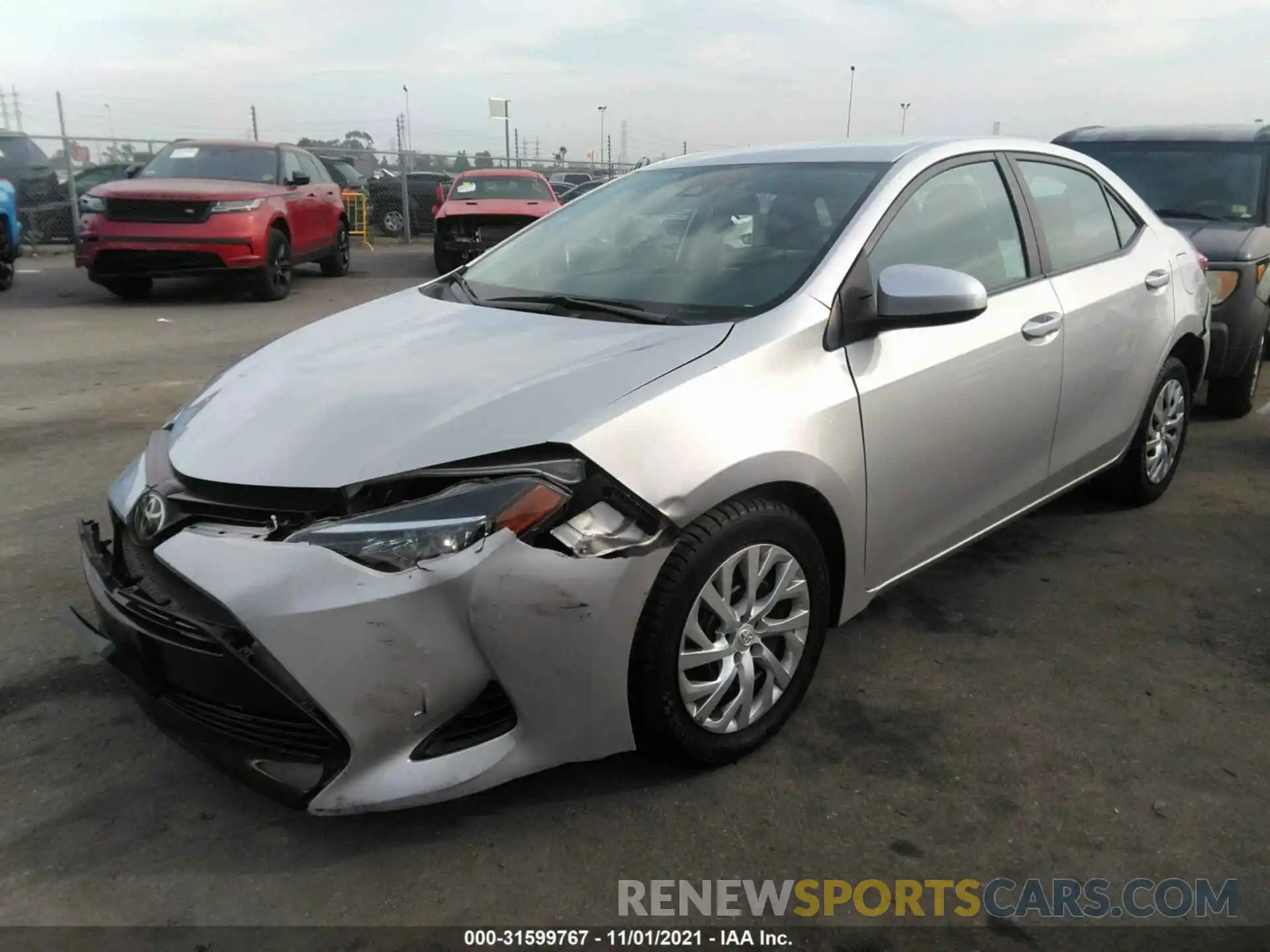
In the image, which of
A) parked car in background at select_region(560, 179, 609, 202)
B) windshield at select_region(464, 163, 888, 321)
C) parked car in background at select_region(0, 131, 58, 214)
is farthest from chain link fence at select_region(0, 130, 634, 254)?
windshield at select_region(464, 163, 888, 321)

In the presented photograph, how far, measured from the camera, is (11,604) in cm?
351

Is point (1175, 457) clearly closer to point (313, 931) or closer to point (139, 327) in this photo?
point (313, 931)

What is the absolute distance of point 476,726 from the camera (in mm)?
2184

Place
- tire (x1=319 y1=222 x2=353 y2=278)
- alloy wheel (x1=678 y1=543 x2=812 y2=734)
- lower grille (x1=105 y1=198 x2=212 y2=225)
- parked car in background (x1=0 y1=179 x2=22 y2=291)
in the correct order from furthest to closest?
tire (x1=319 y1=222 x2=353 y2=278) < parked car in background (x1=0 y1=179 x2=22 y2=291) < lower grille (x1=105 y1=198 x2=212 y2=225) < alloy wheel (x1=678 y1=543 x2=812 y2=734)

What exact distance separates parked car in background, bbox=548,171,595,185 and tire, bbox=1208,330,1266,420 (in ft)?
72.8

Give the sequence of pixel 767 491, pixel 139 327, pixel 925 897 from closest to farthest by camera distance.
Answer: pixel 925 897 → pixel 767 491 → pixel 139 327

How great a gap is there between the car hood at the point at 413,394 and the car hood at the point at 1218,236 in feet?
15.2

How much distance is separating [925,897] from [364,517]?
1.45 metres

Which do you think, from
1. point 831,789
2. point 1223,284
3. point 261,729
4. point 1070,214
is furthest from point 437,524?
point 1223,284

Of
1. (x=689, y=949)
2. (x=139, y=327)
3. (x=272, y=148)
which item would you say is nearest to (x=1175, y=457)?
(x=689, y=949)

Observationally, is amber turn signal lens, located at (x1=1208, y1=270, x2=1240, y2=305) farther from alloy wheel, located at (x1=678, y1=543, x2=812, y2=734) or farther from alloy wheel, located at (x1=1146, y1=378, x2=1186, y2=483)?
alloy wheel, located at (x1=678, y1=543, x2=812, y2=734)

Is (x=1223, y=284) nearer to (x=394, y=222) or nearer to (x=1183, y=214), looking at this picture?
(x=1183, y=214)

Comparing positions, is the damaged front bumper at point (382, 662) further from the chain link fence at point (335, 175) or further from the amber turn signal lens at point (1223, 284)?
the chain link fence at point (335, 175)

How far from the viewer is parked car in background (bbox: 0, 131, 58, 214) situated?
50.1 feet
